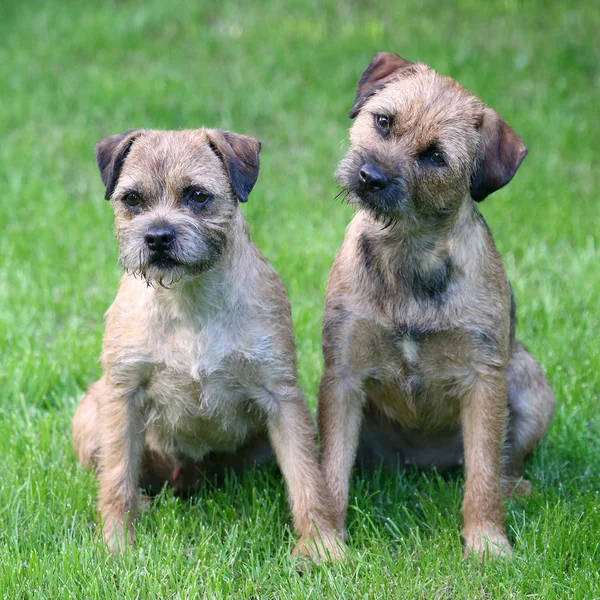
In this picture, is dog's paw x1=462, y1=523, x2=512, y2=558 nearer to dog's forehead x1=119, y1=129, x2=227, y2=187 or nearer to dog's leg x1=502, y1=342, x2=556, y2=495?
dog's leg x1=502, y1=342, x2=556, y2=495

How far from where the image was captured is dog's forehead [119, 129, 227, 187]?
453 centimetres

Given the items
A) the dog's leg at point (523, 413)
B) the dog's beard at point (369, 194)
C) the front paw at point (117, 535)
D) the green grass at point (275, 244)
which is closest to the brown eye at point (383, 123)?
the dog's beard at point (369, 194)

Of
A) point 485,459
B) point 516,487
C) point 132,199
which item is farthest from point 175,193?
point 516,487

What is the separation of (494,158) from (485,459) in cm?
143

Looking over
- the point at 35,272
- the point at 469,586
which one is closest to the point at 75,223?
the point at 35,272

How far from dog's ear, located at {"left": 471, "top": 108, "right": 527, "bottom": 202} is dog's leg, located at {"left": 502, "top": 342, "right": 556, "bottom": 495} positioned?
1101 mm

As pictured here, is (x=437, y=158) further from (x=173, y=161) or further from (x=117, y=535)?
(x=117, y=535)

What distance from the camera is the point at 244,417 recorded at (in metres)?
4.97

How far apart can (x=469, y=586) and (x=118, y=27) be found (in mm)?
8830

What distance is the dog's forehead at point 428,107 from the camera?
456cm

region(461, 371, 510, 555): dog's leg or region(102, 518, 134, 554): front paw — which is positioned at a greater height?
region(461, 371, 510, 555): dog's leg

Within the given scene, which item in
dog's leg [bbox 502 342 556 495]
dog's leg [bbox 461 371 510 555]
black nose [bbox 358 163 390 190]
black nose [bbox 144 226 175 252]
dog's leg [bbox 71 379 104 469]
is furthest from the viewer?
dog's leg [bbox 502 342 556 495]

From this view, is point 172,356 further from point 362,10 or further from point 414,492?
point 362,10

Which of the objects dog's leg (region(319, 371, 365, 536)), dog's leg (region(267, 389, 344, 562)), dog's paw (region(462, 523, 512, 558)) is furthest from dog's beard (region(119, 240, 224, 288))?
dog's paw (region(462, 523, 512, 558))
